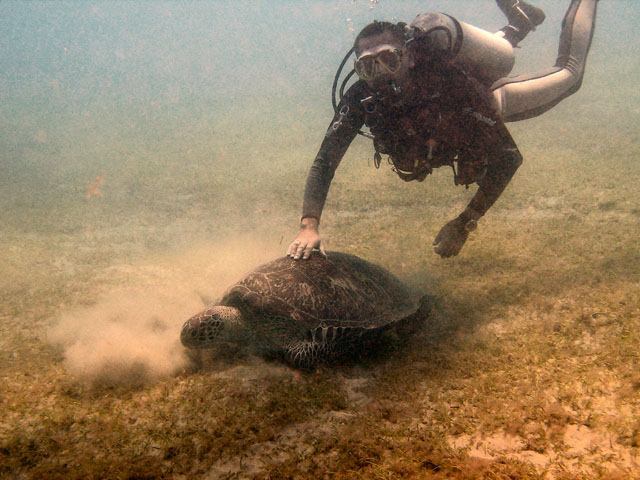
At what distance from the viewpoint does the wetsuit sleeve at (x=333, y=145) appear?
12.6 feet

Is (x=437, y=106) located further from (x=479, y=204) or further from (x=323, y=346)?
(x=323, y=346)

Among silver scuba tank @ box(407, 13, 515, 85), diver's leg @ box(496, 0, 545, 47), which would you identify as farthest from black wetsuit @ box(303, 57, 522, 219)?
diver's leg @ box(496, 0, 545, 47)

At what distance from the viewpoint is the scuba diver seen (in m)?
3.42

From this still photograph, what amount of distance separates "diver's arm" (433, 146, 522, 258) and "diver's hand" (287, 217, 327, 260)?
4.58 ft

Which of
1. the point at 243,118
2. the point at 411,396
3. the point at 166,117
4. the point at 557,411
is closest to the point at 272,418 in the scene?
the point at 411,396

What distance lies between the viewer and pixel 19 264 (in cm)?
A: 586

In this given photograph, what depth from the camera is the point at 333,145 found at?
390 cm

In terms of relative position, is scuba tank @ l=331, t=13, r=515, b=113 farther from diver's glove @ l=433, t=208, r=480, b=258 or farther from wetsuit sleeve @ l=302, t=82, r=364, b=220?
diver's glove @ l=433, t=208, r=480, b=258

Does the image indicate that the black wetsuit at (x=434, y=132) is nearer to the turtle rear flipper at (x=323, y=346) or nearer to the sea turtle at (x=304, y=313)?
the sea turtle at (x=304, y=313)

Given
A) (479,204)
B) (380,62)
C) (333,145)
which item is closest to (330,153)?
(333,145)

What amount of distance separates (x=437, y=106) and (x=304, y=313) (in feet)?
8.21

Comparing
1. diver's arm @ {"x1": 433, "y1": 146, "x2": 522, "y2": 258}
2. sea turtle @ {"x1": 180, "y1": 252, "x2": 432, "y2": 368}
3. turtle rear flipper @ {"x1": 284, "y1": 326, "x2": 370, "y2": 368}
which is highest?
diver's arm @ {"x1": 433, "y1": 146, "x2": 522, "y2": 258}

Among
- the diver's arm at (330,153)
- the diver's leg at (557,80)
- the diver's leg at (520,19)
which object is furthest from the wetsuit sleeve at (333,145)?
the diver's leg at (520,19)

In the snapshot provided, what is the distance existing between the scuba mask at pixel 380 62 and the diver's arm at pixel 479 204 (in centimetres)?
149
